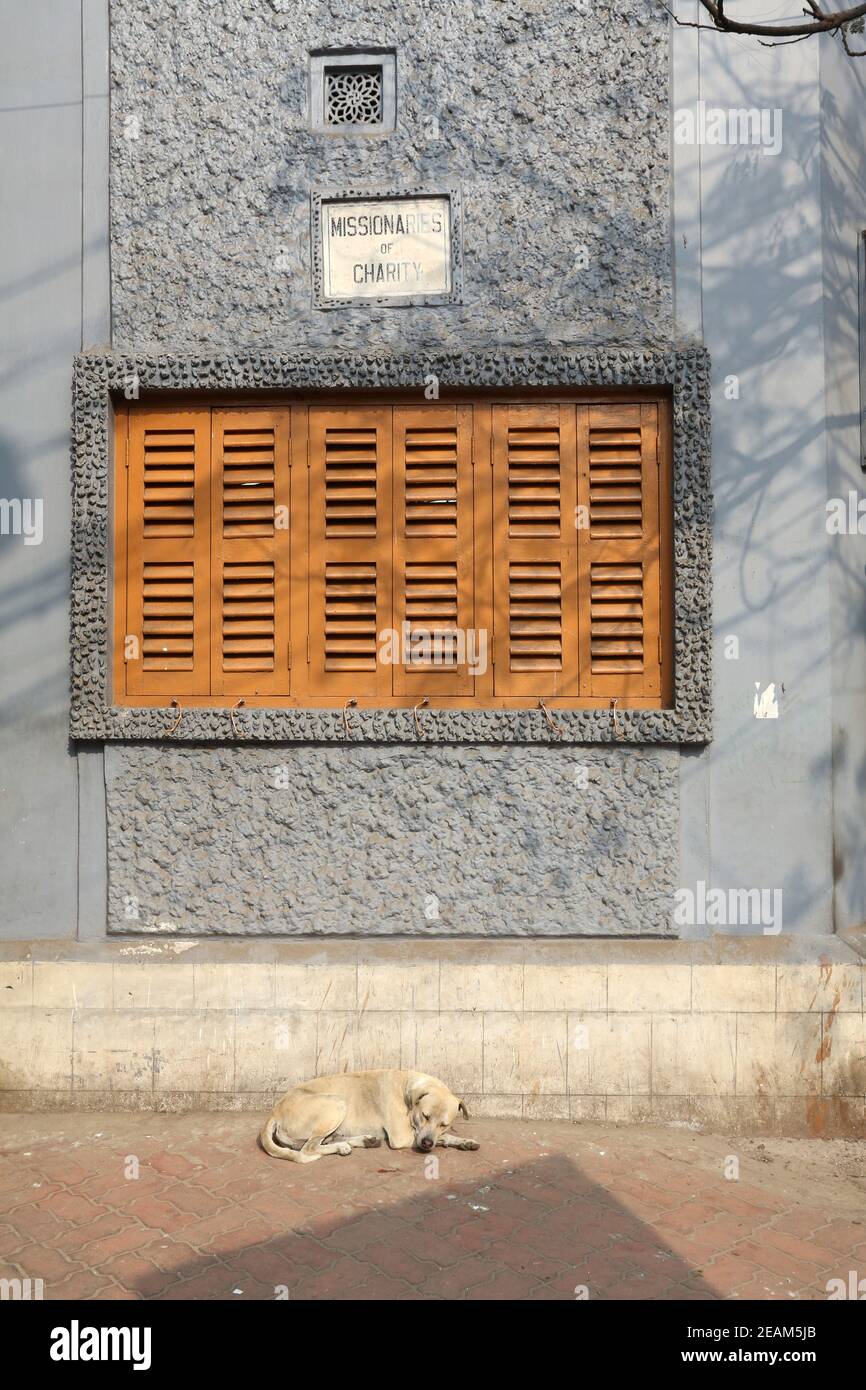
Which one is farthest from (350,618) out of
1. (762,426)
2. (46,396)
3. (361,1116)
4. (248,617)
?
(361,1116)

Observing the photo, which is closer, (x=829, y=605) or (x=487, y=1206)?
(x=487, y=1206)

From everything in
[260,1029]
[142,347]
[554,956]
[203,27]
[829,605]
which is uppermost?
[203,27]

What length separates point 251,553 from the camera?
5.84 m

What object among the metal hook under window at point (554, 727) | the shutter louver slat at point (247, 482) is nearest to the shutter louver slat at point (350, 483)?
the shutter louver slat at point (247, 482)

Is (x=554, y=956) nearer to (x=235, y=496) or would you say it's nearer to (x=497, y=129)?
(x=235, y=496)

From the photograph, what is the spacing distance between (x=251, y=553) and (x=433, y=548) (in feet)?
3.58

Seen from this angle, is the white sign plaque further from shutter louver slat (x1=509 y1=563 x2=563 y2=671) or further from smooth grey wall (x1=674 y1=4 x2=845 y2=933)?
shutter louver slat (x1=509 y1=563 x2=563 y2=671)

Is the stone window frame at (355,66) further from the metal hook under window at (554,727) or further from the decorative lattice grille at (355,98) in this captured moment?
the metal hook under window at (554,727)

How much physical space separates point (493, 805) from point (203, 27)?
15.9 ft

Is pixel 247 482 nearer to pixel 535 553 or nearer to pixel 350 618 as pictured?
pixel 350 618
